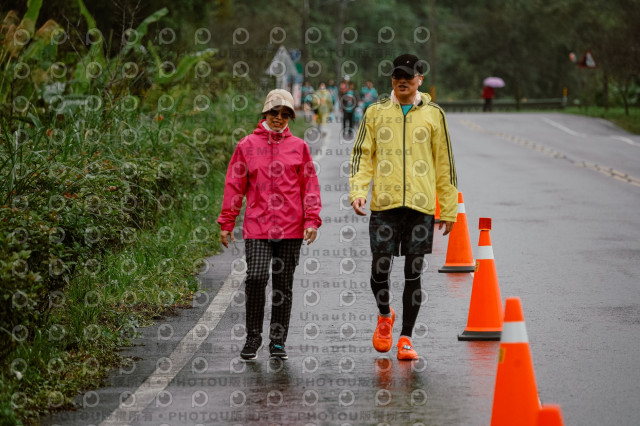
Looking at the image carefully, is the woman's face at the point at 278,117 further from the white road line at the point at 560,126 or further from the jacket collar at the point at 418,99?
the white road line at the point at 560,126

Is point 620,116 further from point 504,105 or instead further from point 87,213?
point 87,213

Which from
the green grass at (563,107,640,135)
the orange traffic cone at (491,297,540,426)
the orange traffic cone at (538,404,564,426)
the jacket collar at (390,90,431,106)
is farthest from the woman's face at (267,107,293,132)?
the green grass at (563,107,640,135)

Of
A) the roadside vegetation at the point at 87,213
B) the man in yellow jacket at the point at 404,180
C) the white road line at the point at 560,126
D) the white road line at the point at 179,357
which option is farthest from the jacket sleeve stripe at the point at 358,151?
the white road line at the point at 560,126

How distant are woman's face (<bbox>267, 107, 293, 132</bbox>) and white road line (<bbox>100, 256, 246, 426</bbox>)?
1.62 m

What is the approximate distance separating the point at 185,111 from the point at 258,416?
14.8 meters

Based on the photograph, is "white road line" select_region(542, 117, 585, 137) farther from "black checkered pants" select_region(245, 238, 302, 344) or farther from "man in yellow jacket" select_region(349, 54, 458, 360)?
"black checkered pants" select_region(245, 238, 302, 344)

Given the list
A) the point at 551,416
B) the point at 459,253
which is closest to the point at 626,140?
the point at 459,253

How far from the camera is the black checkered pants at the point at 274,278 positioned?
758 centimetres

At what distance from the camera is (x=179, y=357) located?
7.72 metres

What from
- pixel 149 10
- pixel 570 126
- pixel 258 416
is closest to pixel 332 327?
pixel 258 416

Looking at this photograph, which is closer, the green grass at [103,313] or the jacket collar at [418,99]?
the green grass at [103,313]

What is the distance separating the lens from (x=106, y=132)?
13.9 meters

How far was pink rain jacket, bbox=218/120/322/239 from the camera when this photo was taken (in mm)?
7492

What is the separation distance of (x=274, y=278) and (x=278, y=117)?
1060 millimetres
